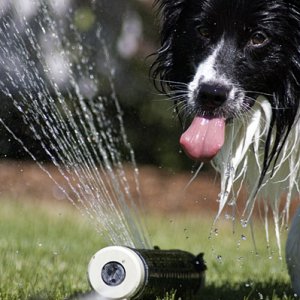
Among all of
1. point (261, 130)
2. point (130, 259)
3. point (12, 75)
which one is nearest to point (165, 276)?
point (130, 259)

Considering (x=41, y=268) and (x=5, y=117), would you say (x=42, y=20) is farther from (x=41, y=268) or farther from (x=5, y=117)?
(x=41, y=268)

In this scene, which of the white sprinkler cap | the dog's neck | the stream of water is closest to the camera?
the white sprinkler cap

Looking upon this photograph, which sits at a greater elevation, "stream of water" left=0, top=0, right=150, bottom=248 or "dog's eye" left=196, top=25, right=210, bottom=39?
"stream of water" left=0, top=0, right=150, bottom=248

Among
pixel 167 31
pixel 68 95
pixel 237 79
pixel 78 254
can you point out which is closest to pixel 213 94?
pixel 237 79

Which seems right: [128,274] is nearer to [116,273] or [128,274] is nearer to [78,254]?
[116,273]

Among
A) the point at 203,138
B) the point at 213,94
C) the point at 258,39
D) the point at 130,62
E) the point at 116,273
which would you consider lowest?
the point at 116,273

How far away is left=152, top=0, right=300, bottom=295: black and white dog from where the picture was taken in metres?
3.79

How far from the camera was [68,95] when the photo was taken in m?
8.83

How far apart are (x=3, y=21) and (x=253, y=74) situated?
3.70 m

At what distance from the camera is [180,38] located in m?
4.07

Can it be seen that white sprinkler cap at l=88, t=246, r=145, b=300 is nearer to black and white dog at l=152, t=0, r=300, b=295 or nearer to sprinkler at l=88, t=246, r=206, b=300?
sprinkler at l=88, t=246, r=206, b=300

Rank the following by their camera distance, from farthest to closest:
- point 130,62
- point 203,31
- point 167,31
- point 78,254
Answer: point 130,62
point 78,254
point 167,31
point 203,31

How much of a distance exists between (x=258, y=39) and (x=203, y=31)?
26 cm

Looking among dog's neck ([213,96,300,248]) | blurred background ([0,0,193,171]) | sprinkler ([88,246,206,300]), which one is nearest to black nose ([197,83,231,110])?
dog's neck ([213,96,300,248])
